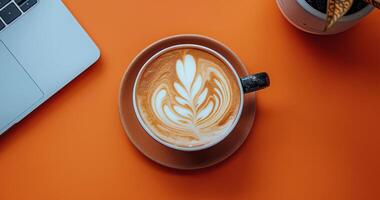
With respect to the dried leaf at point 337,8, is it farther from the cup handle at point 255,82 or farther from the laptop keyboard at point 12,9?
the laptop keyboard at point 12,9

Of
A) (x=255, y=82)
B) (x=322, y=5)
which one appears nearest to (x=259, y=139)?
(x=255, y=82)

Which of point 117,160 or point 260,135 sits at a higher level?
point 117,160

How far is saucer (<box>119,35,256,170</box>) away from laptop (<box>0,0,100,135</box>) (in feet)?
0.33

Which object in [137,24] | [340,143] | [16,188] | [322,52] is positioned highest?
[137,24]

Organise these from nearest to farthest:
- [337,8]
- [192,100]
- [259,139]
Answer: [337,8] → [192,100] → [259,139]

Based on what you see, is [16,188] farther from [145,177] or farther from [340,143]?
[340,143]

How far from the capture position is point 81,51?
82 cm

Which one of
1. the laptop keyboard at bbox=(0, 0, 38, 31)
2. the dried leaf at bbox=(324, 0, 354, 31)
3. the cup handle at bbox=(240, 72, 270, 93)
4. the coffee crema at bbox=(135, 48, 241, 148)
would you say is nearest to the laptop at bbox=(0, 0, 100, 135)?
the laptop keyboard at bbox=(0, 0, 38, 31)

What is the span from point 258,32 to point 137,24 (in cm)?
22

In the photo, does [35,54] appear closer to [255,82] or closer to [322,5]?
[255,82]

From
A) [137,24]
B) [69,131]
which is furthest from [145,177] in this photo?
[137,24]

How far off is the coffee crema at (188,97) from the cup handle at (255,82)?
0.5 inches

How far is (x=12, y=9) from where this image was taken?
31.4 inches

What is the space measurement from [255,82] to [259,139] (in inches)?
5.9
